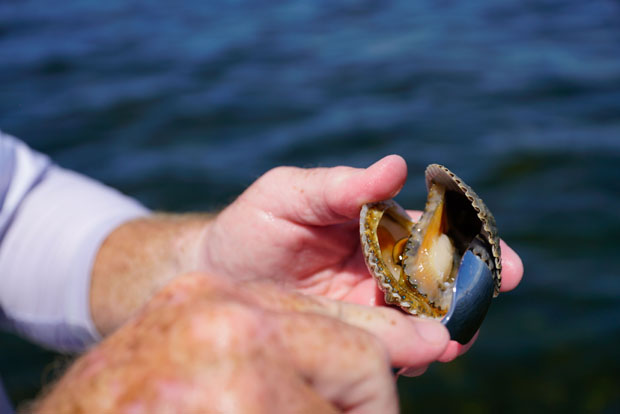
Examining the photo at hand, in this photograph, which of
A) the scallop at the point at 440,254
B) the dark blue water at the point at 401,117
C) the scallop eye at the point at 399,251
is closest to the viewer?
the scallop at the point at 440,254

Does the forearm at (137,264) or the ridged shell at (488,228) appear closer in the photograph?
the ridged shell at (488,228)

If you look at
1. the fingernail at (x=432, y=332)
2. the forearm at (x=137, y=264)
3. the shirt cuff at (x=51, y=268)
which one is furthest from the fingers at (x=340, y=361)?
the shirt cuff at (x=51, y=268)

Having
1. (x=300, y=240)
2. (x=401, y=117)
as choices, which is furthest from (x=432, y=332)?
(x=401, y=117)

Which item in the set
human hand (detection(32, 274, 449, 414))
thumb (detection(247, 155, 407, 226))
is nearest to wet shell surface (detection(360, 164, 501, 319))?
thumb (detection(247, 155, 407, 226))

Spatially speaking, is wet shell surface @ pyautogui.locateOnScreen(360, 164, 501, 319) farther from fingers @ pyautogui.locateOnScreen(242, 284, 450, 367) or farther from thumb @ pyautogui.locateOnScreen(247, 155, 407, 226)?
fingers @ pyautogui.locateOnScreen(242, 284, 450, 367)

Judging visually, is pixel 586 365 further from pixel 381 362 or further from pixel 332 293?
pixel 381 362

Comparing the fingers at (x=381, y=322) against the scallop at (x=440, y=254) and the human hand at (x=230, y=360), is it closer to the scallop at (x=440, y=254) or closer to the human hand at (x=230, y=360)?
Answer: the human hand at (x=230, y=360)
